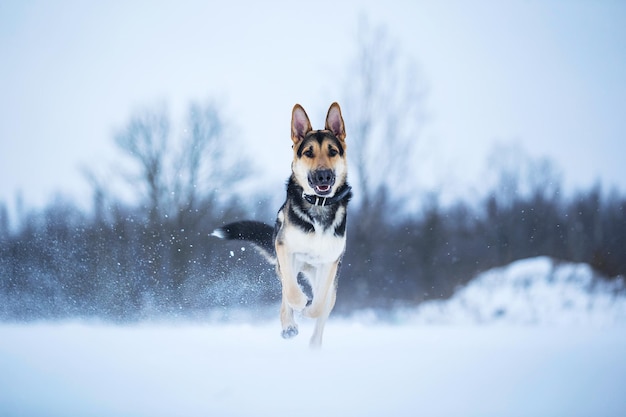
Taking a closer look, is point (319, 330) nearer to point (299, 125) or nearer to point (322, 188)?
point (322, 188)

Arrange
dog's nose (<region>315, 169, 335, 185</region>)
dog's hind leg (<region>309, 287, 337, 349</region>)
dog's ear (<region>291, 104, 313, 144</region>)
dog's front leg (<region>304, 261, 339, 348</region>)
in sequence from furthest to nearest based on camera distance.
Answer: dog's hind leg (<region>309, 287, 337, 349</region>) < dog's front leg (<region>304, 261, 339, 348</region>) < dog's ear (<region>291, 104, 313, 144</region>) < dog's nose (<region>315, 169, 335, 185</region>)

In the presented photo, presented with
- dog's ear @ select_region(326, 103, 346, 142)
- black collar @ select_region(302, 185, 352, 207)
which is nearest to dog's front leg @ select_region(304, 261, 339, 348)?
black collar @ select_region(302, 185, 352, 207)

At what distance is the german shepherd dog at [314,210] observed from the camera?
3.93 m

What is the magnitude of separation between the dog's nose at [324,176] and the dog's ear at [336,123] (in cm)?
39

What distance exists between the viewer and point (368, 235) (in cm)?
761

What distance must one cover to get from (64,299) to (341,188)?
4.39m

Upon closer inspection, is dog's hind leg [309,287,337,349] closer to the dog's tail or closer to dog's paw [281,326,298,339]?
dog's paw [281,326,298,339]

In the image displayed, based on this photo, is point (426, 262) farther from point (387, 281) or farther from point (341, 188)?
point (341, 188)

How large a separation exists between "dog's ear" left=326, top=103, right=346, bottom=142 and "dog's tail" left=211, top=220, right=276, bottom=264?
118 cm

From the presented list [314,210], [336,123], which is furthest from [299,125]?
[314,210]

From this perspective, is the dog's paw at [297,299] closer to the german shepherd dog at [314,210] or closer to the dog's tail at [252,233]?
the german shepherd dog at [314,210]

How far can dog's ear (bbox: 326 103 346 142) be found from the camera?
4.04 meters

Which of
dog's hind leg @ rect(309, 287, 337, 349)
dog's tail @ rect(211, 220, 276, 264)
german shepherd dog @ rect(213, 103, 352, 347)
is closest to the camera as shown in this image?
german shepherd dog @ rect(213, 103, 352, 347)

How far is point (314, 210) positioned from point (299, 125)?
26.3 inches
